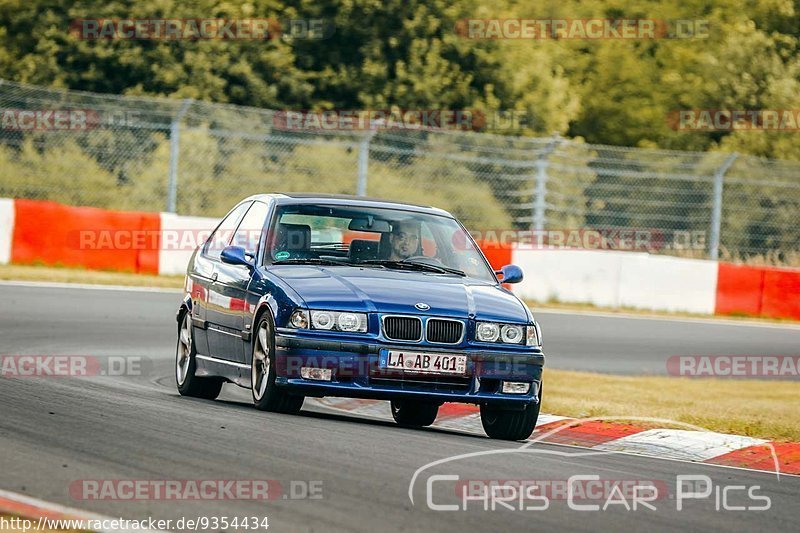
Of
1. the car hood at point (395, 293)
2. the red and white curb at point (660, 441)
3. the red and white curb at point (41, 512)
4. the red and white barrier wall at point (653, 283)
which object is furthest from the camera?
the red and white barrier wall at point (653, 283)

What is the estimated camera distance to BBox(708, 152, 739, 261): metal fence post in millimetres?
24406

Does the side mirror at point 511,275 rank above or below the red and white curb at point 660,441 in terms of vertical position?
above

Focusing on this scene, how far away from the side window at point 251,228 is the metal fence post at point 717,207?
14.7 m

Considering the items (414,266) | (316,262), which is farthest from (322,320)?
(414,266)

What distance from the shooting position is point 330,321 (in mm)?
9156

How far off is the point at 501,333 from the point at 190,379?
9.18ft

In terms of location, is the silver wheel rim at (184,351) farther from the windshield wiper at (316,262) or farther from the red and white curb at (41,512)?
the red and white curb at (41,512)

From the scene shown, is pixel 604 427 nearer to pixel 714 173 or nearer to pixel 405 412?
pixel 405 412

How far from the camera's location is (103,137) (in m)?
23.6

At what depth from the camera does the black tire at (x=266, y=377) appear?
9.32m

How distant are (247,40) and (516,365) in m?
25.7

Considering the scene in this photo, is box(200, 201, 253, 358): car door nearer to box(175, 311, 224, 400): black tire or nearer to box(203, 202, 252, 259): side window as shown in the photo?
box(203, 202, 252, 259): side window

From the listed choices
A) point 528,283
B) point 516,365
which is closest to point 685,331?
point 528,283

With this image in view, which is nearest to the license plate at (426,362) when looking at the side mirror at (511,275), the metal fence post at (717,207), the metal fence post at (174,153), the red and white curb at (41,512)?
the side mirror at (511,275)
